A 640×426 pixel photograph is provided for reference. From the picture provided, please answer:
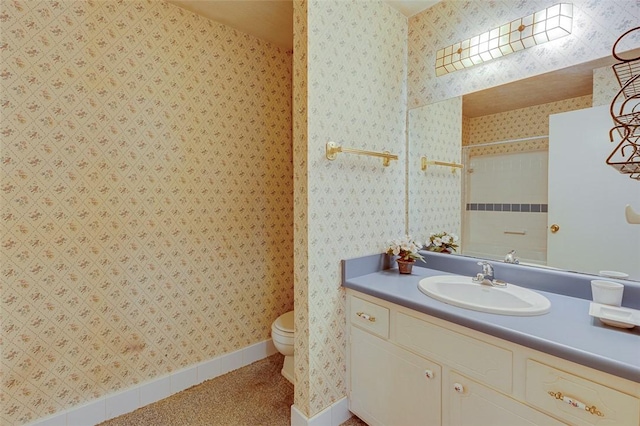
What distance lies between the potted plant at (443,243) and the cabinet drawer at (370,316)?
66 cm

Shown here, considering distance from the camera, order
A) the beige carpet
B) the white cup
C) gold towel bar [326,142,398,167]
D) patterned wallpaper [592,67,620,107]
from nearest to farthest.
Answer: the white cup
patterned wallpaper [592,67,620,107]
gold towel bar [326,142,398,167]
the beige carpet

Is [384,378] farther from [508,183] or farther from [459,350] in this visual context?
[508,183]

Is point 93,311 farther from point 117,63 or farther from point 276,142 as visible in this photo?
point 276,142

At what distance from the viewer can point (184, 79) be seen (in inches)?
77.9

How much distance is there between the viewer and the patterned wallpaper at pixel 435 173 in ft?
6.11

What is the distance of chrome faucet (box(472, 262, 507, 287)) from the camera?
4.75 ft

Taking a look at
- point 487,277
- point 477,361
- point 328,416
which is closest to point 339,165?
point 487,277

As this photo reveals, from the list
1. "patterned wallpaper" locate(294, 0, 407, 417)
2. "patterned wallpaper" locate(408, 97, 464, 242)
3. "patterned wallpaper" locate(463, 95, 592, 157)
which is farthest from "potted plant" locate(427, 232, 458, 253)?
"patterned wallpaper" locate(463, 95, 592, 157)

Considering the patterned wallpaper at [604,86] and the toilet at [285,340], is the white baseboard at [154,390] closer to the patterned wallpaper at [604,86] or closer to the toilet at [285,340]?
the toilet at [285,340]

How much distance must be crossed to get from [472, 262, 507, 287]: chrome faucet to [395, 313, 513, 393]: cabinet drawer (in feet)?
1.38

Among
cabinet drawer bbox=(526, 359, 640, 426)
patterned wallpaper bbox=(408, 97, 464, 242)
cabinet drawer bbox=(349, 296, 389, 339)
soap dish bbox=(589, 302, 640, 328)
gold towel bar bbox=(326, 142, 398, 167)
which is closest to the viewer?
cabinet drawer bbox=(526, 359, 640, 426)

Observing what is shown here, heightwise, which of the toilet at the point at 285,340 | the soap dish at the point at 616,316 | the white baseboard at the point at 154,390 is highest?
the soap dish at the point at 616,316

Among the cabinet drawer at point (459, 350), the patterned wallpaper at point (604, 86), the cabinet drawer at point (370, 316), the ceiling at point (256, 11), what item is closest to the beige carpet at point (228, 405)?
the cabinet drawer at point (370, 316)

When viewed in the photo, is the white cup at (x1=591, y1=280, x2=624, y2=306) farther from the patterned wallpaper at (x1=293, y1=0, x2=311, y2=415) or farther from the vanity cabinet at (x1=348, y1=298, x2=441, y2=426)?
the patterned wallpaper at (x1=293, y1=0, x2=311, y2=415)
